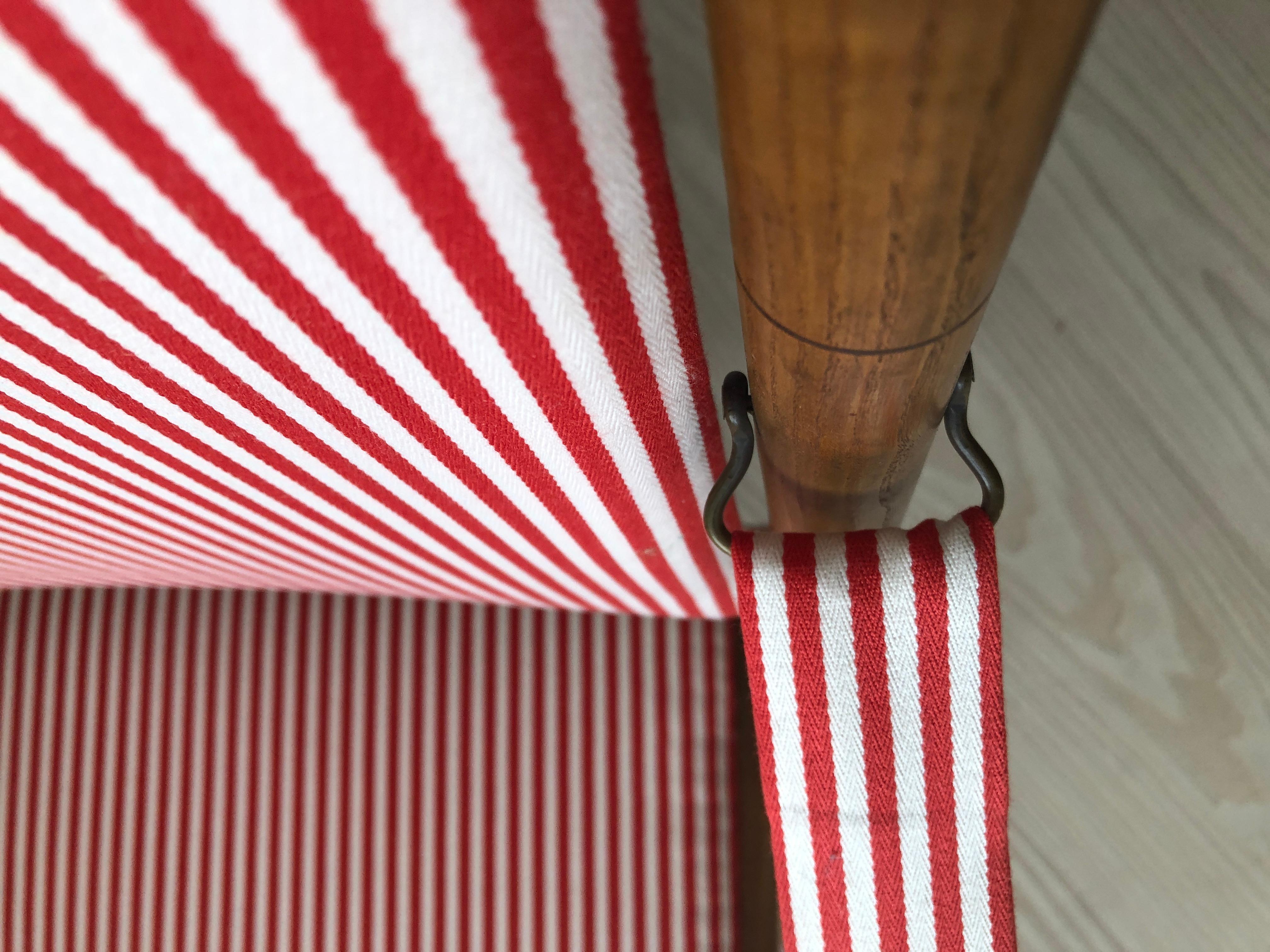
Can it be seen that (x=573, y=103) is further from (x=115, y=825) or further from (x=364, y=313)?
(x=115, y=825)

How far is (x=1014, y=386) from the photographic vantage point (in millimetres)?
481

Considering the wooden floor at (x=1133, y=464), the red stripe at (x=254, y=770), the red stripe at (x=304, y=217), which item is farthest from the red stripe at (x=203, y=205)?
the red stripe at (x=254, y=770)

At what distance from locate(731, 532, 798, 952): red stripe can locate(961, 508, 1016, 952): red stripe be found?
0.21ft

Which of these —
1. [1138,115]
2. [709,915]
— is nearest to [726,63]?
[1138,115]

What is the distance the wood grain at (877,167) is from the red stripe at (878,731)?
0.07 metres

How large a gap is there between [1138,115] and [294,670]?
0.54 metres

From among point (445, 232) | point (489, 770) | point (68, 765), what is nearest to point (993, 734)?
point (445, 232)

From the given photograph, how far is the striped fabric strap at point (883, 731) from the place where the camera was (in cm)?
27

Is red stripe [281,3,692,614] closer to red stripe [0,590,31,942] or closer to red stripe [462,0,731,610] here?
red stripe [462,0,731,610]

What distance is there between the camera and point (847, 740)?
0.95 ft

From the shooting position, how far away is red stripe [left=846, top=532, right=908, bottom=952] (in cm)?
27

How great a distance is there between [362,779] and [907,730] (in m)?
0.37

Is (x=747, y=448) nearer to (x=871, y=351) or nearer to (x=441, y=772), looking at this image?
(x=871, y=351)

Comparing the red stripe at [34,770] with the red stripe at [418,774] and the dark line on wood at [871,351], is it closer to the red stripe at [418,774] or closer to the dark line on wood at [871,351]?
the red stripe at [418,774]
